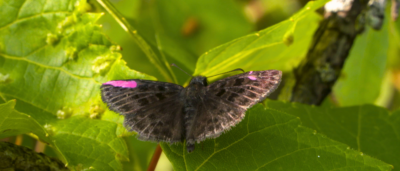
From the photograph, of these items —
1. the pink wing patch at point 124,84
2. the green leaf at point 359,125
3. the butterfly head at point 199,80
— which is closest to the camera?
the pink wing patch at point 124,84

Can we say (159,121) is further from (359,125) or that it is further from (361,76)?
(361,76)

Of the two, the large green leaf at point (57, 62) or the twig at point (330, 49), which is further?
the twig at point (330, 49)

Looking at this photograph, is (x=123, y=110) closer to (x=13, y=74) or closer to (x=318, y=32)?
(x=13, y=74)

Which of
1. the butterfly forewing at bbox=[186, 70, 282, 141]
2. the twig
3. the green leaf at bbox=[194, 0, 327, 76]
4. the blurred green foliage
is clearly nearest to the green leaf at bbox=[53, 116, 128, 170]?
the blurred green foliage

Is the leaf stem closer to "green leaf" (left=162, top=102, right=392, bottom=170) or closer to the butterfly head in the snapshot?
the butterfly head

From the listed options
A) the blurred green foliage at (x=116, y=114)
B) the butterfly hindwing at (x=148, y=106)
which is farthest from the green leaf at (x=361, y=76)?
the butterfly hindwing at (x=148, y=106)

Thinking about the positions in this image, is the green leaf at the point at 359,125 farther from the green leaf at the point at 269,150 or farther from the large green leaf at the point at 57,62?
the large green leaf at the point at 57,62

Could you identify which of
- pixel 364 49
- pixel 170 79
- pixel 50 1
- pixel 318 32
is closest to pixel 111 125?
pixel 170 79
